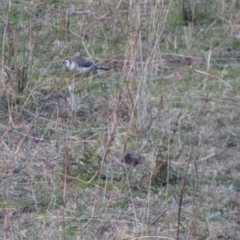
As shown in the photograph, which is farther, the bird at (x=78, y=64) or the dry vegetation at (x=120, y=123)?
the bird at (x=78, y=64)

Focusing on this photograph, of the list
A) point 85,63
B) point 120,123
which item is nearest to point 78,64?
point 85,63

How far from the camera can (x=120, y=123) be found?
5.09m

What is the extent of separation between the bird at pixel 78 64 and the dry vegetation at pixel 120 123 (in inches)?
1.9

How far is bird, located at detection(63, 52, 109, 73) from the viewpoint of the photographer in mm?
5582

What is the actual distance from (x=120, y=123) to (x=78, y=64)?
2.24 feet

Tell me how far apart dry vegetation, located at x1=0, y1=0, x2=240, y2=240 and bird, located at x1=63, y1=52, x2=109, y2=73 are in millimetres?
48

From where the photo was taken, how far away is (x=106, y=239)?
150 inches

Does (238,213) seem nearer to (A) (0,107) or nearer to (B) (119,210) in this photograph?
(B) (119,210)

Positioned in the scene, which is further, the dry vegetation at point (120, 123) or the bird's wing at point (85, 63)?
the bird's wing at point (85, 63)

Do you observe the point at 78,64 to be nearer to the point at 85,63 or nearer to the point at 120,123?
the point at 85,63

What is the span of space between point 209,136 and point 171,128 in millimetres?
213

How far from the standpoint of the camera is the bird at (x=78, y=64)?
5.58 meters

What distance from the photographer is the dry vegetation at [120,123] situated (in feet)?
13.4

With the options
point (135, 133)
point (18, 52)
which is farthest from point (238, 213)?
point (18, 52)
